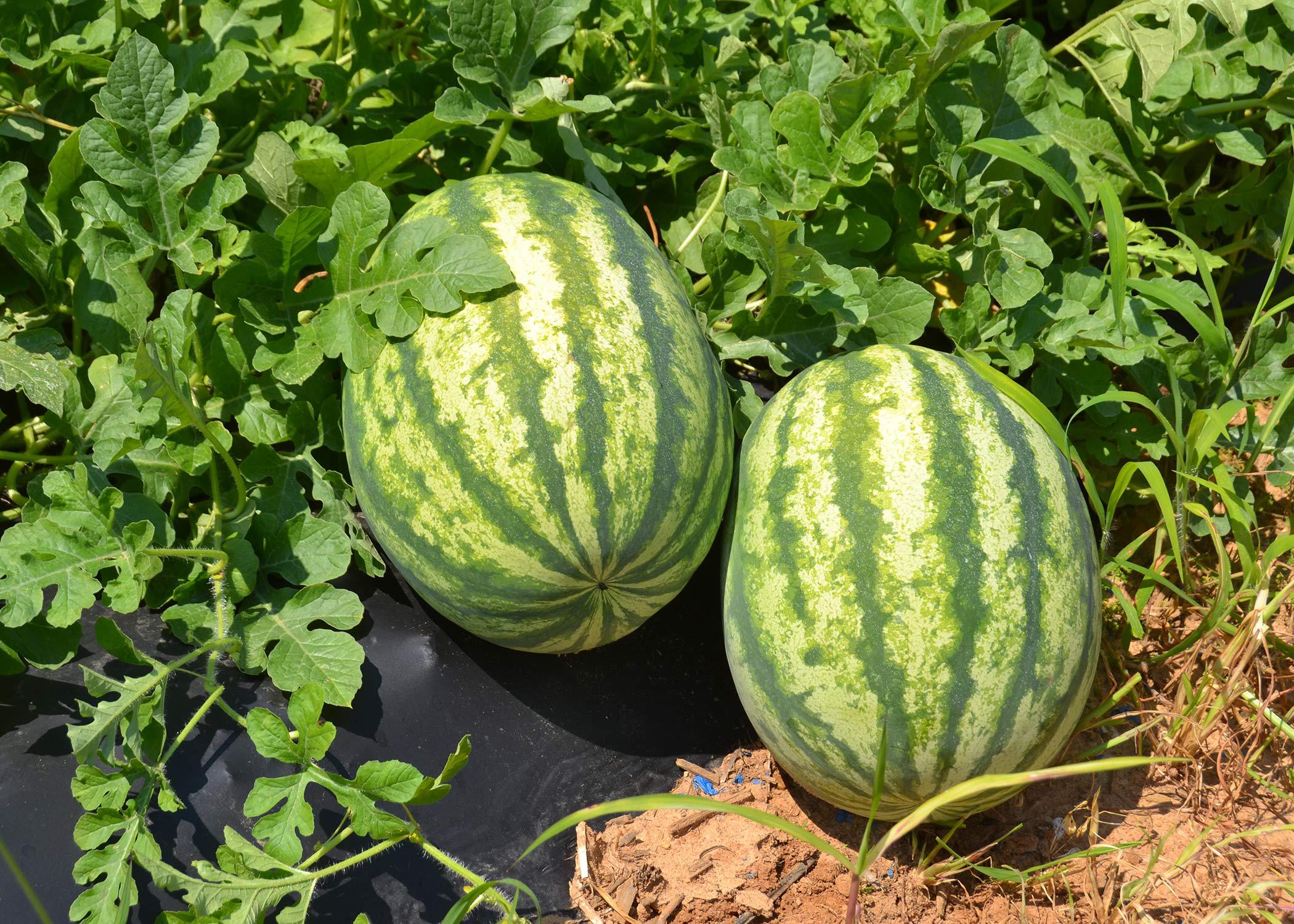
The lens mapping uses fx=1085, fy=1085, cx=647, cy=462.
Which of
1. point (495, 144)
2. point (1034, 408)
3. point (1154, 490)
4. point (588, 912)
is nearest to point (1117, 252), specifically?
point (1034, 408)

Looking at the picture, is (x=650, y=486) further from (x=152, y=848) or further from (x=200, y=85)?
(x=200, y=85)

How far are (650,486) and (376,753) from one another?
841 millimetres

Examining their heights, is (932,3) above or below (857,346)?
above

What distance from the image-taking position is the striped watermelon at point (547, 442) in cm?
202

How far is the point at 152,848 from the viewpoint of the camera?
1.93m

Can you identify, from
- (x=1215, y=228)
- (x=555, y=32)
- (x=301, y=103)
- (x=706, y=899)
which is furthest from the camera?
(x=1215, y=228)

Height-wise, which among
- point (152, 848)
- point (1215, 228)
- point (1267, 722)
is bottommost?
point (1267, 722)

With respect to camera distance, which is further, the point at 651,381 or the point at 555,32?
the point at 555,32

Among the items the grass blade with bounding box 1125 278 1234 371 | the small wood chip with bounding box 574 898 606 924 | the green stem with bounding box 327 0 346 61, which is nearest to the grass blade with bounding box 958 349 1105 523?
the grass blade with bounding box 1125 278 1234 371

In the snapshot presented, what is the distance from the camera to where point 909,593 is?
78.0 inches

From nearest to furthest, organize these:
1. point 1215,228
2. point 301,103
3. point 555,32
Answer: point 555,32, point 301,103, point 1215,228

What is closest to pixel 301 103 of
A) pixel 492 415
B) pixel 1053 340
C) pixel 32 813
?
pixel 492 415

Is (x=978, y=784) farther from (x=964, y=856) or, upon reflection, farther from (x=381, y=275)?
(x=381, y=275)

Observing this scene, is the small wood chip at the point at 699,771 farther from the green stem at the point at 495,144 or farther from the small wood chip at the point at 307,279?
the green stem at the point at 495,144
